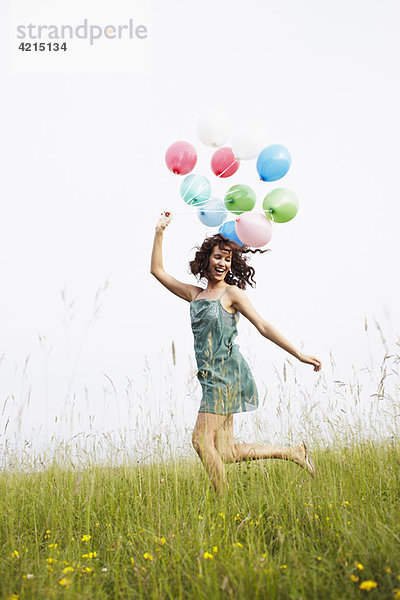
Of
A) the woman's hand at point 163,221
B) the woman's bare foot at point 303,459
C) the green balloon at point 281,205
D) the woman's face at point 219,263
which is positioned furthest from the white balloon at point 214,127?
the woman's bare foot at point 303,459

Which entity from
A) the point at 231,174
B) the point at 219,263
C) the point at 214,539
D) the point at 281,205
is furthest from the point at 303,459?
the point at 231,174

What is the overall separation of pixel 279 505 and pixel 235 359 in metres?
0.90

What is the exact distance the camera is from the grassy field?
4.88 feet

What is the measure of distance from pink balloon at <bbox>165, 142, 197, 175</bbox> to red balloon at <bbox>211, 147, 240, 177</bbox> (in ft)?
0.52

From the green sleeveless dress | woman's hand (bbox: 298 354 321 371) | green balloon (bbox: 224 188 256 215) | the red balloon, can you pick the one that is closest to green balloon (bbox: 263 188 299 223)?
green balloon (bbox: 224 188 256 215)

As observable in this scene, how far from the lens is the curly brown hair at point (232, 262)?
3188 mm

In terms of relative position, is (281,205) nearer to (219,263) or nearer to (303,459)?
(219,263)

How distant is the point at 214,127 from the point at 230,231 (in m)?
0.80

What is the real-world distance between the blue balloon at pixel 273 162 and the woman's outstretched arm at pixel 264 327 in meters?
0.93

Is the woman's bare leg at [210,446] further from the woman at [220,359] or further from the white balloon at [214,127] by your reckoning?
Result: the white balloon at [214,127]

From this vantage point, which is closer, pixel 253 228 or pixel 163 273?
pixel 253 228

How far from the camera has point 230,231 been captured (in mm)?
3277

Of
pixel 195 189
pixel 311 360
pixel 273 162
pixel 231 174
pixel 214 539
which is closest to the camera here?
pixel 214 539

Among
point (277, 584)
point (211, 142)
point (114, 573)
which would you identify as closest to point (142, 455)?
point (114, 573)
